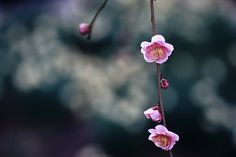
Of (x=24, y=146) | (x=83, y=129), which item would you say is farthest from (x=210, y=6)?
(x=24, y=146)

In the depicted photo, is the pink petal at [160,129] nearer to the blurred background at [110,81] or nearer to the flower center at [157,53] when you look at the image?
Result: the flower center at [157,53]

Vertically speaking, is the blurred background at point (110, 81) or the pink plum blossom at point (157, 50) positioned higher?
the blurred background at point (110, 81)

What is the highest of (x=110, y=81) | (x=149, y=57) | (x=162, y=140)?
(x=110, y=81)

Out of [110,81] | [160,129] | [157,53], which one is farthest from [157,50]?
[110,81]

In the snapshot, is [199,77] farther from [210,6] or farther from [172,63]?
[210,6]

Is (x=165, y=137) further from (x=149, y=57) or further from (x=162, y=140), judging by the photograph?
(x=149, y=57)

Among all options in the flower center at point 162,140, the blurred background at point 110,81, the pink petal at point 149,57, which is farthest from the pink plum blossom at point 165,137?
the blurred background at point 110,81
